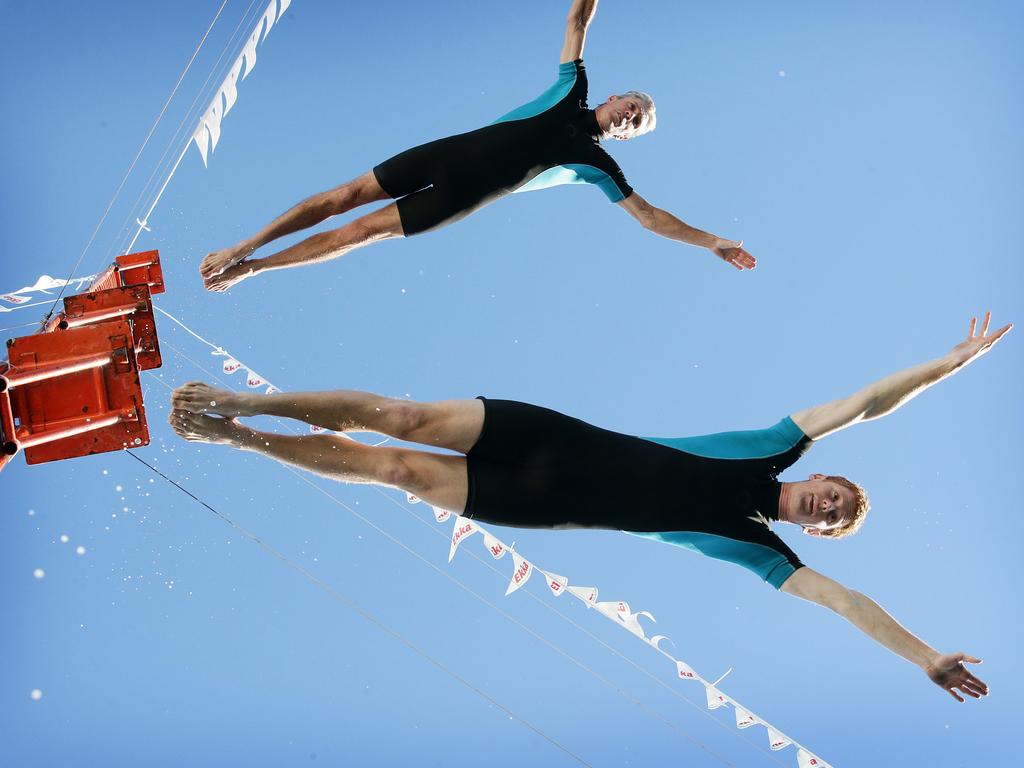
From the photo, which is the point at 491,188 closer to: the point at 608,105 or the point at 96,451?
the point at 608,105

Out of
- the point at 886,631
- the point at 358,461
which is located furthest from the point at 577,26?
the point at 886,631

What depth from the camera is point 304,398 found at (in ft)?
6.89

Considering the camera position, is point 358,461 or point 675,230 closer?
point 358,461

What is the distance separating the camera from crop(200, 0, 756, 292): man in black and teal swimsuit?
2660 mm

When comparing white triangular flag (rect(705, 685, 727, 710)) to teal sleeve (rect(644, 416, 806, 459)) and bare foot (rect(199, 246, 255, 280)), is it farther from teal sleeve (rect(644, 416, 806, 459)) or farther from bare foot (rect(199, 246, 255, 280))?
bare foot (rect(199, 246, 255, 280))

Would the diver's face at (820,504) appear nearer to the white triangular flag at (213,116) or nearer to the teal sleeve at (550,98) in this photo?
the teal sleeve at (550,98)

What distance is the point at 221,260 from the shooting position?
260 centimetres

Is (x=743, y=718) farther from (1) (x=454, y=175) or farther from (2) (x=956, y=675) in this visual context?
(1) (x=454, y=175)

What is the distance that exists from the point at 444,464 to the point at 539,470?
0.73ft

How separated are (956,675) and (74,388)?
2.17 m

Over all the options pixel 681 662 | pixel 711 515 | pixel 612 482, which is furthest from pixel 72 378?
pixel 681 662

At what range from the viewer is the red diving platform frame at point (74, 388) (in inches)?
86.0

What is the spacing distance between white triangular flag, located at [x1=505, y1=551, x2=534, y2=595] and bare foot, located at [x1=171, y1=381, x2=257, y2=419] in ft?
4.22

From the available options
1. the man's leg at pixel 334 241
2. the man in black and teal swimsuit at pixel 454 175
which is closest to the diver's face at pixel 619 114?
the man in black and teal swimsuit at pixel 454 175
